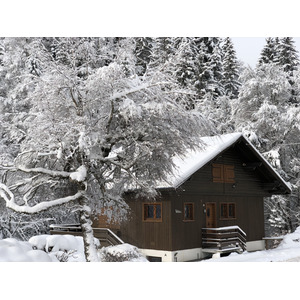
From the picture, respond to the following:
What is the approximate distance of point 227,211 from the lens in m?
15.6

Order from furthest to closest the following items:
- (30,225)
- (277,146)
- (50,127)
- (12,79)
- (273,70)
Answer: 1. (277,146)
2. (273,70)
3. (30,225)
4. (12,79)
5. (50,127)

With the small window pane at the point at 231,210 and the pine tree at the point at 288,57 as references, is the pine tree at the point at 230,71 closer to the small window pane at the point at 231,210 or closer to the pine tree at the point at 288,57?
the pine tree at the point at 288,57

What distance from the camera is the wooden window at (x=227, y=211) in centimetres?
1542

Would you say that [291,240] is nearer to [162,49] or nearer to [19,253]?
[162,49]

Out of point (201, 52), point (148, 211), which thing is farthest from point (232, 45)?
point (148, 211)

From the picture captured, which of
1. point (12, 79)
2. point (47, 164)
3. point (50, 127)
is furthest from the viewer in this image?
point (12, 79)

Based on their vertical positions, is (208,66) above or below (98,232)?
above

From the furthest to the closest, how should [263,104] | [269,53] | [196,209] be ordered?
[263,104] < [196,209] < [269,53]

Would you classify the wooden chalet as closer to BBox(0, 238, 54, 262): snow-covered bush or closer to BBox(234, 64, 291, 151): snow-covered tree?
BBox(234, 64, 291, 151): snow-covered tree

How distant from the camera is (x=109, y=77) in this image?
9.63 m

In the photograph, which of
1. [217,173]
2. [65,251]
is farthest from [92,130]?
[217,173]

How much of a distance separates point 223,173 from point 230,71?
11.8ft
